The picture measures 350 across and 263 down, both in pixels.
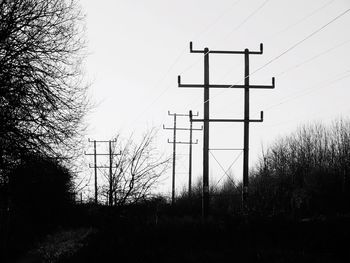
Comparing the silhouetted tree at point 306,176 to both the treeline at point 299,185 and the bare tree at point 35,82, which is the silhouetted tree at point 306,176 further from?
the bare tree at point 35,82

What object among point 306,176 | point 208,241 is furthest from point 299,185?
point 208,241

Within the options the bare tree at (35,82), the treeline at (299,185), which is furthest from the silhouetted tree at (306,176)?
the bare tree at (35,82)

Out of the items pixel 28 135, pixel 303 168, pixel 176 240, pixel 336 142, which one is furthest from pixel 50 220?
pixel 336 142

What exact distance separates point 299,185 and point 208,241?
102ft

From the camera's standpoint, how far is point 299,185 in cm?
4581

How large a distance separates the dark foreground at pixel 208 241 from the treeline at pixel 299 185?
2686mm

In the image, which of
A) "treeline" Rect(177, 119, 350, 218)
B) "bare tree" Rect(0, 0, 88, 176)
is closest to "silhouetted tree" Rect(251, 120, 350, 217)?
"treeline" Rect(177, 119, 350, 218)

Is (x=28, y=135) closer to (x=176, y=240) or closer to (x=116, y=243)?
(x=116, y=243)

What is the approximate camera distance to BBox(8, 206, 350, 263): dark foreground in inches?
479

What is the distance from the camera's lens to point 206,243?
632 inches

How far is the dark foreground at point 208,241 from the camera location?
39.9 ft

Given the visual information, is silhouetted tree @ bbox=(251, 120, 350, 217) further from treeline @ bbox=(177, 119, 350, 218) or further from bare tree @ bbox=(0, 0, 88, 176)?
bare tree @ bbox=(0, 0, 88, 176)

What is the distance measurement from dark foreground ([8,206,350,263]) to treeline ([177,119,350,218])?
8.81ft

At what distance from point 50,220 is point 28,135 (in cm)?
1751
